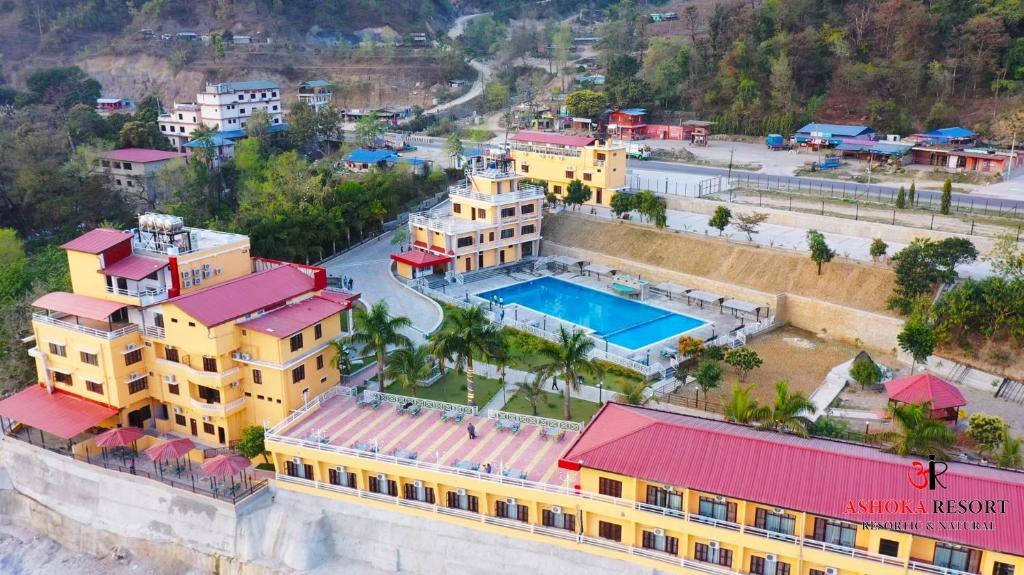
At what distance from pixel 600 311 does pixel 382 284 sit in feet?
48.0

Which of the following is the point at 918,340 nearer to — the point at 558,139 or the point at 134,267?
the point at 558,139

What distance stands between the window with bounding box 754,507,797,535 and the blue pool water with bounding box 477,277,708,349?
19.0m

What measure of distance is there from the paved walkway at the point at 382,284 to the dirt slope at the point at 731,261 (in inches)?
518

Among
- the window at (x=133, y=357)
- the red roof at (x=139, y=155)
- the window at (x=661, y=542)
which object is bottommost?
the window at (x=661, y=542)

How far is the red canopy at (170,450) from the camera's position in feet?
100

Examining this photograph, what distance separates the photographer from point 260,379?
33.2m

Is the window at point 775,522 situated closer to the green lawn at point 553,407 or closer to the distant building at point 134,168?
the green lawn at point 553,407

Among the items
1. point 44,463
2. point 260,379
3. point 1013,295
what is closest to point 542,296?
point 260,379

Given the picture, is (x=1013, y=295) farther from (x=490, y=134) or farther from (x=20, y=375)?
(x=490, y=134)

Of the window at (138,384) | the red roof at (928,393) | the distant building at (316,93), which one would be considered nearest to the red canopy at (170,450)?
the window at (138,384)

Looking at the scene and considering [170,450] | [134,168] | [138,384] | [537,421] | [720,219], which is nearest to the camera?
[170,450]

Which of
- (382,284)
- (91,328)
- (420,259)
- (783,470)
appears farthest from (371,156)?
(783,470)

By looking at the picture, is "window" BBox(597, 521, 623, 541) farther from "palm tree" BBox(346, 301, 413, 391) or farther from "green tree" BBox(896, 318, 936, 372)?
"green tree" BBox(896, 318, 936, 372)

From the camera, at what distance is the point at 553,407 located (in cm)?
3459
